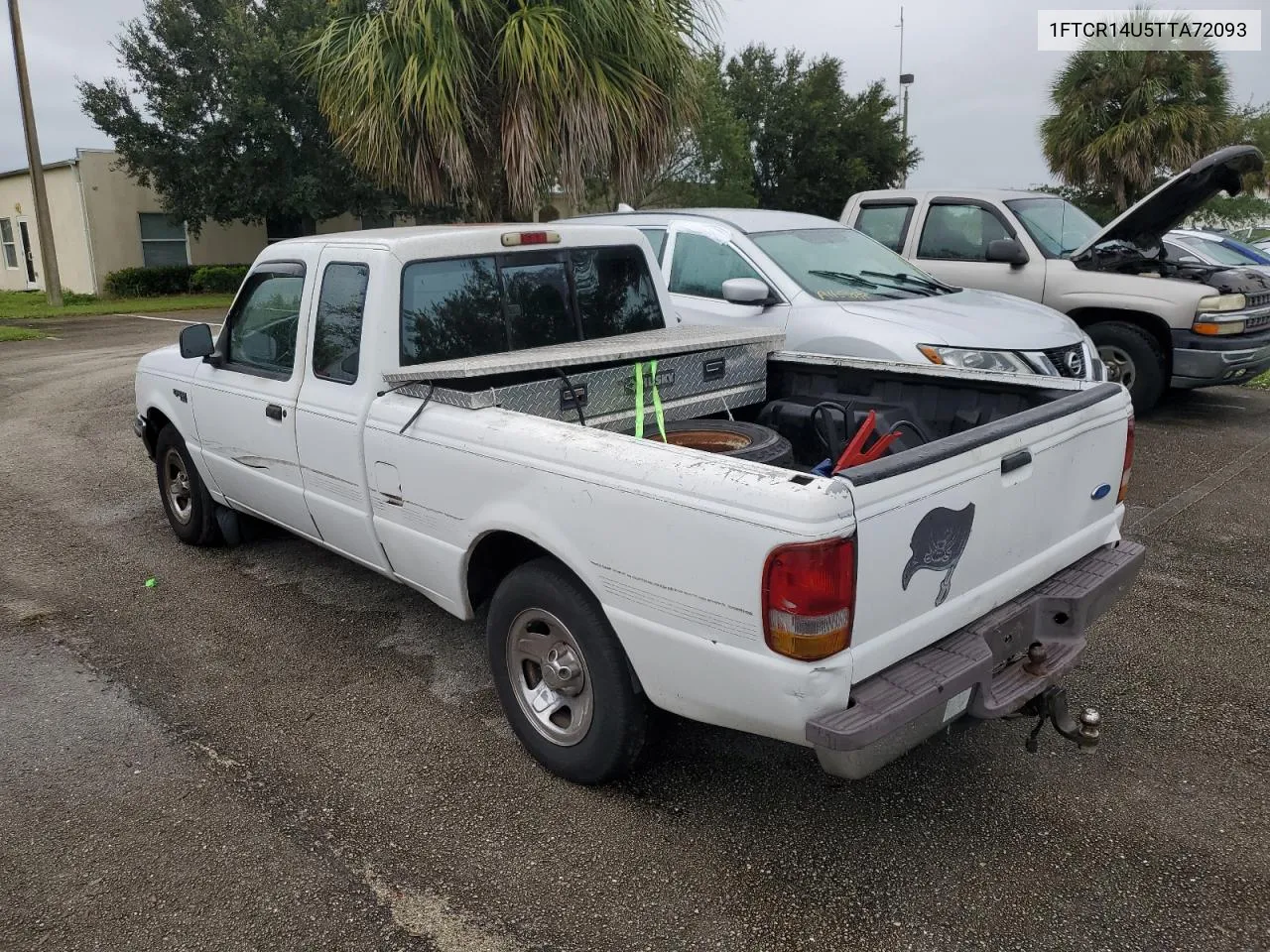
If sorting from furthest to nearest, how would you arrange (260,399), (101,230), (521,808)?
(101,230) < (260,399) < (521,808)

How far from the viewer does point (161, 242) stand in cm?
2748

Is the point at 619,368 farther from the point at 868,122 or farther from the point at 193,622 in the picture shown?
the point at 868,122

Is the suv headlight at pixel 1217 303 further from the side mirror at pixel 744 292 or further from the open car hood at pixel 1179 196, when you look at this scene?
the side mirror at pixel 744 292

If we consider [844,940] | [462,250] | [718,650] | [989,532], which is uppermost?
[462,250]

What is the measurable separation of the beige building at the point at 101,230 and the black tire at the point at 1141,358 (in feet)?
68.1

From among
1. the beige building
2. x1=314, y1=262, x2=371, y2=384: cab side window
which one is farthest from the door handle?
the beige building

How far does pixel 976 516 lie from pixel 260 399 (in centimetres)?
330

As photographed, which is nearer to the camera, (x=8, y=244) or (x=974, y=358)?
(x=974, y=358)

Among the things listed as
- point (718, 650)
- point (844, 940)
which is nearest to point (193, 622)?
point (718, 650)

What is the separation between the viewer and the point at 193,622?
16.1 ft

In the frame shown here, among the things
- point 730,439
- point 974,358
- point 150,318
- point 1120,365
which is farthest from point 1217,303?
point 150,318

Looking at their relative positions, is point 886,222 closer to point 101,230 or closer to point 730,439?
point 730,439

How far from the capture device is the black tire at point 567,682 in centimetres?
312

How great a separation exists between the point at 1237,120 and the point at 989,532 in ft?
72.7
